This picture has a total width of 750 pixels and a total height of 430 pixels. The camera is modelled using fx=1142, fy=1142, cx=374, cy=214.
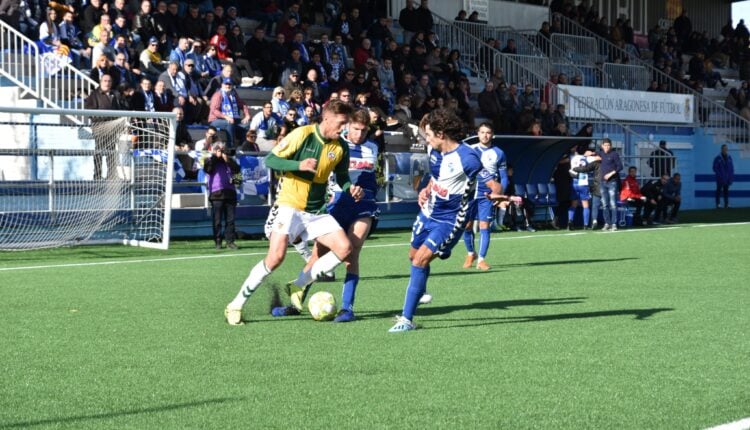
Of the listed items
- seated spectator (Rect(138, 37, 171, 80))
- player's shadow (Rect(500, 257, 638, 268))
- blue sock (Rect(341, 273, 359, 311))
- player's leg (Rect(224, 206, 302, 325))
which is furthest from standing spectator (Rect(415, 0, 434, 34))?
player's leg (Rect(224, 206, 302, 325))

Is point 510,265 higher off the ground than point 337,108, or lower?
lower

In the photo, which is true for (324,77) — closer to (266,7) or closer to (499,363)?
(266,7)

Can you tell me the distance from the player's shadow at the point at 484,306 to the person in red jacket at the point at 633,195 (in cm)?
1669

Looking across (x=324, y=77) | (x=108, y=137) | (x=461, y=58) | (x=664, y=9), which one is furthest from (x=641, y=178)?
(x=664, y=9)

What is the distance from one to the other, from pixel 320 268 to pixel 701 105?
1246 inches

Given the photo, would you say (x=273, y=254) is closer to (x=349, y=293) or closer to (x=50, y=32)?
(x=349, y=293)

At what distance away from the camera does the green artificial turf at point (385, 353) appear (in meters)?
5.76

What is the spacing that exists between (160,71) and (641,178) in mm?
13634

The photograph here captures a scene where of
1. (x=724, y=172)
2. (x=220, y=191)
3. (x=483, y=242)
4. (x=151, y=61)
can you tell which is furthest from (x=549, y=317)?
(x=724, y=172)

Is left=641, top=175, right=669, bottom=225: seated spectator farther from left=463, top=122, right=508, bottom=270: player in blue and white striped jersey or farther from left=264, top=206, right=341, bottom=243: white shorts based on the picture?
left=264, top=206, right=341, bottom=243: white shorts

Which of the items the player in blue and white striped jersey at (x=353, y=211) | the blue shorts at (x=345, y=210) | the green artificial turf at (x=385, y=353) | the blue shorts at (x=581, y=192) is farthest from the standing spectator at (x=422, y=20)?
the blue shorts at (x=345, y=210)

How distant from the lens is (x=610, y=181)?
25812mm

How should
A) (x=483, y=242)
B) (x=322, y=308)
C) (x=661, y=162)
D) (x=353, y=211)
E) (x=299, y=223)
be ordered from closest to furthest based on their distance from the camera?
(x=299, y=223) → (x=322, y=308) → (x=353, y=211) → (x=483, y=242) → (x=661, y=162)

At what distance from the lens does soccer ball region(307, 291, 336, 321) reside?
9.47 metres
